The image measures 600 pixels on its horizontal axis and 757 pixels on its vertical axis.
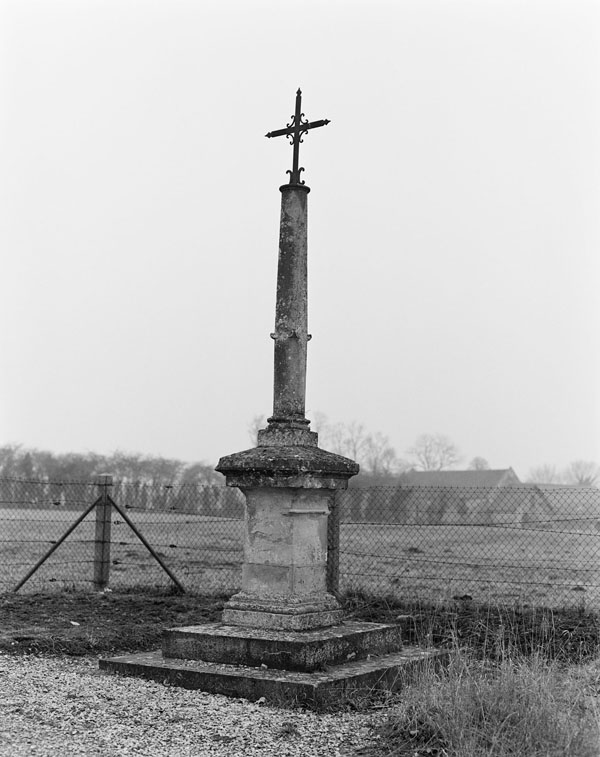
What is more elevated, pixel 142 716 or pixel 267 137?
pixel 267 137

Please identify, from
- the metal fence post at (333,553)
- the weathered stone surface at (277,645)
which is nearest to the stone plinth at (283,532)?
the weathered stone surface at (277,645)

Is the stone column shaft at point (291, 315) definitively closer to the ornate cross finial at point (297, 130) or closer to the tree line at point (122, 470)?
the ornate cross finial at point (297, 130)

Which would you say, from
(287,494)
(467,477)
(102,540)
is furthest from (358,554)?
(467,477)

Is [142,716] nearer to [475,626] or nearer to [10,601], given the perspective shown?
[475,626]

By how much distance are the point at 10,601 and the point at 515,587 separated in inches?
264

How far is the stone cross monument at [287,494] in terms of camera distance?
6477 mm

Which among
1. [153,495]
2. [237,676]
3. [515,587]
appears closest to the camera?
[237,676]

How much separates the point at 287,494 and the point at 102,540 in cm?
538

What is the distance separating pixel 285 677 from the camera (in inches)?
228

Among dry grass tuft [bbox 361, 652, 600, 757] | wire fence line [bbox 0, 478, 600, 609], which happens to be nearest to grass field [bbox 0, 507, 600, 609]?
wire fence line [bbox 0, 478, 600, 609]

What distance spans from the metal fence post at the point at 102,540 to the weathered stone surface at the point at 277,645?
481cm

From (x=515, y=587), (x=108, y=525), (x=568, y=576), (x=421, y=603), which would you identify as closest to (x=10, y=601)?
(x=108, y=525)

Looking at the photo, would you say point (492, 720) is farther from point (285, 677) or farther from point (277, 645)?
point (277, 645)

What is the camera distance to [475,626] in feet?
26.2
